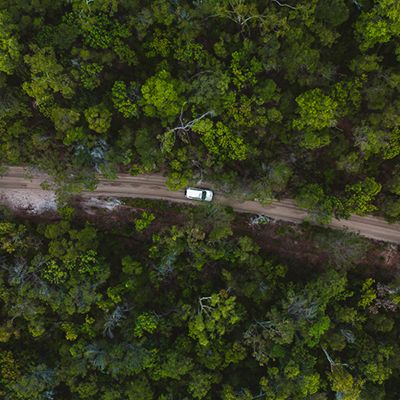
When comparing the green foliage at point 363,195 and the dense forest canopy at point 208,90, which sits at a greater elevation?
the dense forest canopy at point 208,90

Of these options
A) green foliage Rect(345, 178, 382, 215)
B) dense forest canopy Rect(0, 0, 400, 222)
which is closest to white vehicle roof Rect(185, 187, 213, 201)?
dense forest canopy Rect(0, 0, 400, 222)

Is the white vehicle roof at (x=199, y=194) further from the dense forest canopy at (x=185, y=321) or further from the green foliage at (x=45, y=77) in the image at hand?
the green foliage at (x=45, y=77)

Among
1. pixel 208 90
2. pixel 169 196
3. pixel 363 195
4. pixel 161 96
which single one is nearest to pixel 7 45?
pixel 161 96

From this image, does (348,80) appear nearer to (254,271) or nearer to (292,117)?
(292,117)

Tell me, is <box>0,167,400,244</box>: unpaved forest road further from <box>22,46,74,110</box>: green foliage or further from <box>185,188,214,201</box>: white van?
<box>22,46,74,110</box>: green foliage

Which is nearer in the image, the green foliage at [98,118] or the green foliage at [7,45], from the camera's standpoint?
the green foliage at [7,45]

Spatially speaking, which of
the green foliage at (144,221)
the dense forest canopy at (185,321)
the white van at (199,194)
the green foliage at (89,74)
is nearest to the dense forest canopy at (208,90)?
the green foliage at (89,74)
